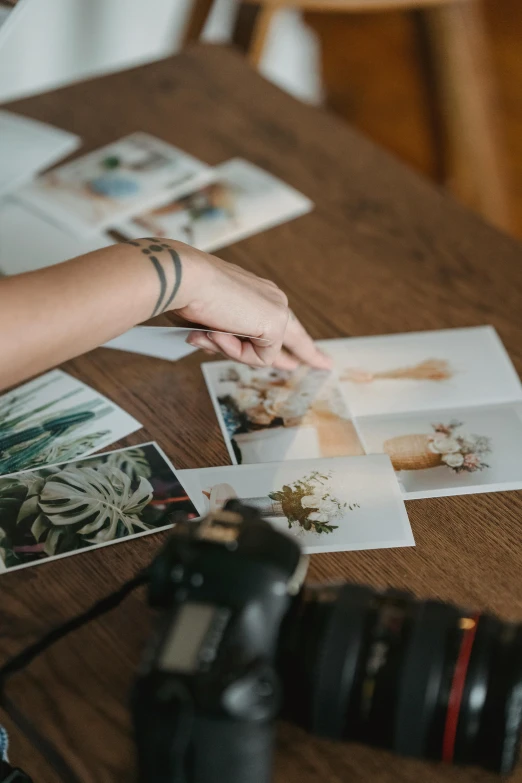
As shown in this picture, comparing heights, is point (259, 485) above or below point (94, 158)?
below

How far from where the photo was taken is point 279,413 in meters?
0.95

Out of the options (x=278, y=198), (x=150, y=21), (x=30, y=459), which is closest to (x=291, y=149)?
(x=278, y=198)

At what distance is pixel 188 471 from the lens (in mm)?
862

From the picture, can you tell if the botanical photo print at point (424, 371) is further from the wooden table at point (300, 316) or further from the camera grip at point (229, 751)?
the camera grip at point (229, 751)

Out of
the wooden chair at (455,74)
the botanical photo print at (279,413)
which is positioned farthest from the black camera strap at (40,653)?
the wooden chair at (455,74)

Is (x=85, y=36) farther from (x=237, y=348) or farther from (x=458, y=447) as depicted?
(x=458, y=447)

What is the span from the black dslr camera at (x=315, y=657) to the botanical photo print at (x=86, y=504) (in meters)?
0.21

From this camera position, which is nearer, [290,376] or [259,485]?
[259,485]

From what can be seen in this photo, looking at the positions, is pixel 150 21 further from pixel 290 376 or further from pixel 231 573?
pixel 231 573

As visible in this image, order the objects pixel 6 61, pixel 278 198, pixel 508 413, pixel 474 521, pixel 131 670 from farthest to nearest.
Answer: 1. pixel 6 61
2. pixel 278 198
3. pixel 508 413
4. pixel 474 521
5. pixel 131 670

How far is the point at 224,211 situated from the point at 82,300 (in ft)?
1.69

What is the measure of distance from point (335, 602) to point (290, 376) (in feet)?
1.40

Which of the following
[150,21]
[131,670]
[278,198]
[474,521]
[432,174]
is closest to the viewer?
[131,670]

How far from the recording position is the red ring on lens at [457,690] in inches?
22.5
